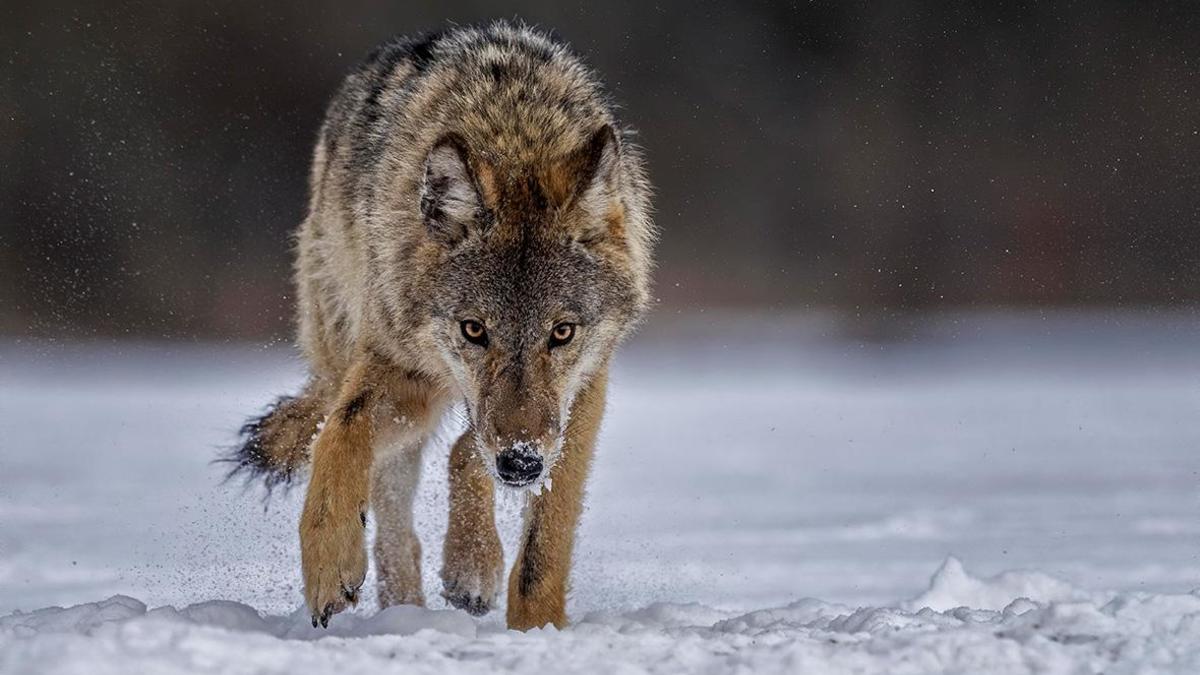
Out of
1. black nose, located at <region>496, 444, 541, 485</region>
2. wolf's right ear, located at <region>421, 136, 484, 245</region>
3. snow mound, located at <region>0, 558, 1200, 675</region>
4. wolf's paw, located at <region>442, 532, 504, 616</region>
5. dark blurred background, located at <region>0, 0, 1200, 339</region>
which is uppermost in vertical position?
dark blurred background, located at <region>0, 0, 1200, 339</region>

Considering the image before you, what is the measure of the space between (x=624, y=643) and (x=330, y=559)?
0.90m

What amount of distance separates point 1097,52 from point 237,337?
30.1 ft

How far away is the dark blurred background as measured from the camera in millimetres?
12078

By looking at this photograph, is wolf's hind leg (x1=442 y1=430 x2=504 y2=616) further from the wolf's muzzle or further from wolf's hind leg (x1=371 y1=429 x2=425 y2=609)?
the wolf's muzzle

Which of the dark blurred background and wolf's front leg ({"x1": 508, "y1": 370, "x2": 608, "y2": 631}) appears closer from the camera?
wolf's front leg ({"x1": 508, "y1": 370, "x2": 608, "y2": 631})

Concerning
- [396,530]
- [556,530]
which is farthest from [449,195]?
[396,530]

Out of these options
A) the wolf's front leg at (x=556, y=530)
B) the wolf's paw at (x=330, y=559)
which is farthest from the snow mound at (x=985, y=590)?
the wolf's paw at (x=330, y=559)

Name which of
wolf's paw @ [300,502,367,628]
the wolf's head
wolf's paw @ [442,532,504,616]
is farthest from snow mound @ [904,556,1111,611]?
wolf's paw @ [300,502,367,628]

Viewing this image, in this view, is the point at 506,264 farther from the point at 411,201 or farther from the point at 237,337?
the point at 237,337

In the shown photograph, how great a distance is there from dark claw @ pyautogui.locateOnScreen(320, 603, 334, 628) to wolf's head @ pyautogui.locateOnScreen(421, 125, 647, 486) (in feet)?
1.77

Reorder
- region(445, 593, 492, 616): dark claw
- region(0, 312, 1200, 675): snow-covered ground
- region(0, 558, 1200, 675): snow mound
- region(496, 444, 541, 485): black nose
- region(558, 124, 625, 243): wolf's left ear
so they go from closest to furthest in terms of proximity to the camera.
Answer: region(0, 558, 1200, 675): snow mound, region(0, 312, 1200, 675): snow-covered ground, region(496, 444, 541, 485): black nose, region(558, 124, 625, 243): wolf's left ear, region(445, 593, 492, 616): dark claw

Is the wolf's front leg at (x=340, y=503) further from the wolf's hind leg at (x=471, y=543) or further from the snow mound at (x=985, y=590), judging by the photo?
the snow mound at (x=985, y=590)

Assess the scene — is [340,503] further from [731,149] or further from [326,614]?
[731,149]

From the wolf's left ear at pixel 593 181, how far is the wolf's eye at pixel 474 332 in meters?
0.37
